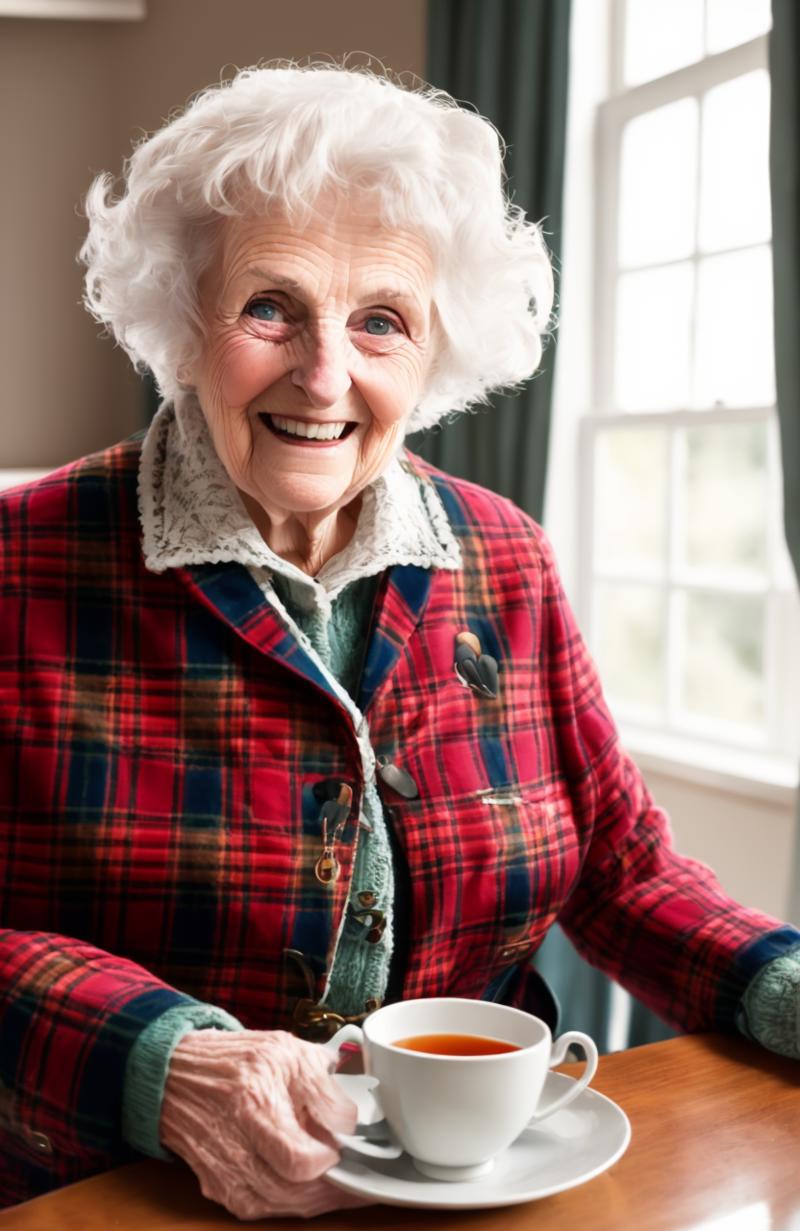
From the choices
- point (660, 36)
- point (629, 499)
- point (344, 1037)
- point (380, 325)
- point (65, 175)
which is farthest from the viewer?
point (65, 175)

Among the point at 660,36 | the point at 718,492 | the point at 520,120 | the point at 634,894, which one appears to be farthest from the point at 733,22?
→ the point at 634,894

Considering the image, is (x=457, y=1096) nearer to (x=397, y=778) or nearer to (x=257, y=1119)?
(x=257, y=1119)

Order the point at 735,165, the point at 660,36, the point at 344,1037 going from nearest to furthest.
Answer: the point at 344,1037 < the point at 735,165 < the point at 660,36

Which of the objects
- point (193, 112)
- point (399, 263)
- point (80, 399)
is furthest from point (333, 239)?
point (80, 399)

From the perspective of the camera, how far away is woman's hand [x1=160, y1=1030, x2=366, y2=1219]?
85cm

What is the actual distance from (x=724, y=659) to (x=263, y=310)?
8.55 feet

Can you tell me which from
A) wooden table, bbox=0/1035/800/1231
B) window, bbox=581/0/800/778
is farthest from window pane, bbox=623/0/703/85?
wooden table, bbox=0/1035/800/1231

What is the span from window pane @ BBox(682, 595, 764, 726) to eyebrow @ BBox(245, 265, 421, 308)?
1965 mm

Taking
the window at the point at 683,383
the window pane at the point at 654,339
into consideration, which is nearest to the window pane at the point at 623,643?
the window at the point at 683,383

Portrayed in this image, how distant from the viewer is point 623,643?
3633 mm

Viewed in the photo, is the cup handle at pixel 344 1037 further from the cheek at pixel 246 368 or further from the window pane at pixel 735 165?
the window pane at pixel 735 165

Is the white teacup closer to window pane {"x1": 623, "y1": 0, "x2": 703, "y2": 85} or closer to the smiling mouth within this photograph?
the smiling mouth

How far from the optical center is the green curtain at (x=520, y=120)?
A: 10.7 feet

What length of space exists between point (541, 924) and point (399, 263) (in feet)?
2.34
